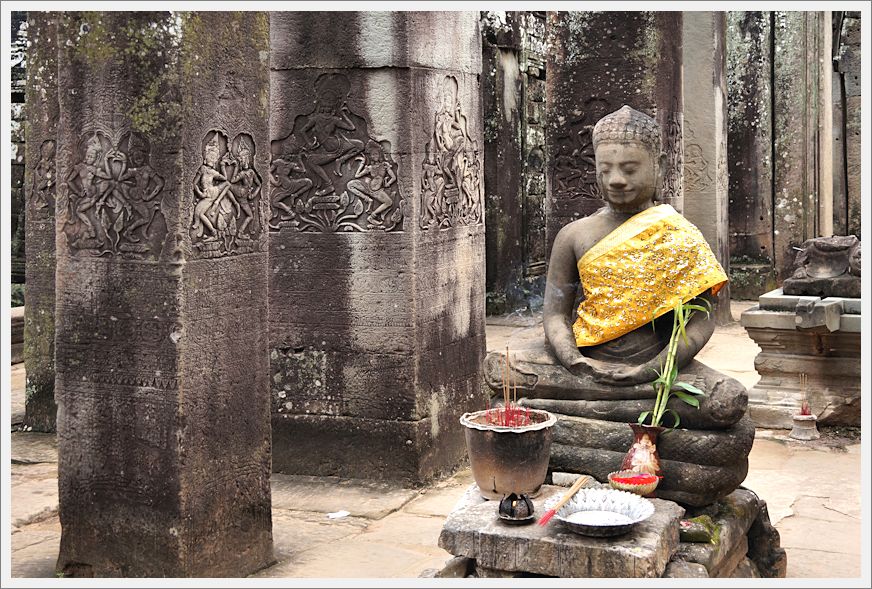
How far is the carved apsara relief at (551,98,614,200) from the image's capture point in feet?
25.6

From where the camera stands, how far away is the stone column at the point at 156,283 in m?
4.75

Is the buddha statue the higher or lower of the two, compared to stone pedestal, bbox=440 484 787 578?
higher

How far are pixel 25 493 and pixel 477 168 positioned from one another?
323 cm

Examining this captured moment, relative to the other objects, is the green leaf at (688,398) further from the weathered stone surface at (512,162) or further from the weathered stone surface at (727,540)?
the weathered stone surface at (512,162)

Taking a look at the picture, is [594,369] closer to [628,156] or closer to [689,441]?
[689,441]

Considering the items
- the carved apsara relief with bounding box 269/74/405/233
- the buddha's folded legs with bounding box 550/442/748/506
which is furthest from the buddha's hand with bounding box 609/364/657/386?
the carved apsara relief with bounding box 269/74/405/233

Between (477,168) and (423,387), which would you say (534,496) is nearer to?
(423,387)

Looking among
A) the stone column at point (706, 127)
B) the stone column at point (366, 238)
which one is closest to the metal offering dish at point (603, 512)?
the stone column at point (366, 238)

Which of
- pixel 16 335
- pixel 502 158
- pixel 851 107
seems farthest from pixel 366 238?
pixel 851 107

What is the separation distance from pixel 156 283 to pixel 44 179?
3.30 m

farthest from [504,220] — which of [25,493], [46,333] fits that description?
[25,493]

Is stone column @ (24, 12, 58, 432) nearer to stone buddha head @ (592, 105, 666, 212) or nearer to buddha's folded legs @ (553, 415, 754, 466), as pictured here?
stone buddha head @ (592, 105, 666, 212)

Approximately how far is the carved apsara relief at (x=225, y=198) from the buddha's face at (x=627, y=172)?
1.49 meters

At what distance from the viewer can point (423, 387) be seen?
684 cm
